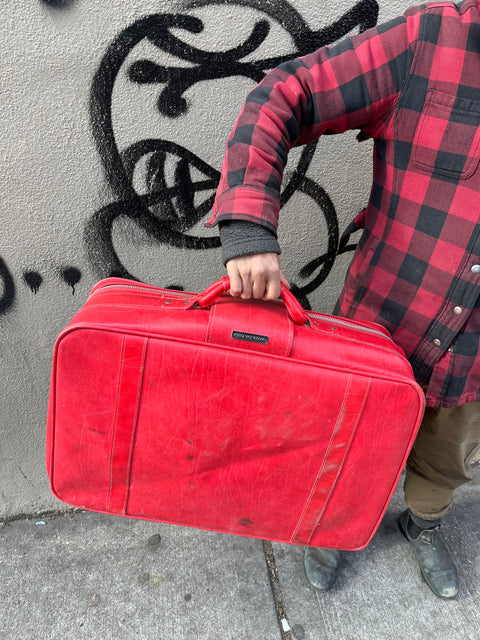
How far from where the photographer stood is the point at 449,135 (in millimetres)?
999

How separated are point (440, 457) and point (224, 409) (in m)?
0.81

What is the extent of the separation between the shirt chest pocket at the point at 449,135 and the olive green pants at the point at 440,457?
657 millimetres

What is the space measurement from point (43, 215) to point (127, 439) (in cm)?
78

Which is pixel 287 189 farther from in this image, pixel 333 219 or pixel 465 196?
pixel 465 196

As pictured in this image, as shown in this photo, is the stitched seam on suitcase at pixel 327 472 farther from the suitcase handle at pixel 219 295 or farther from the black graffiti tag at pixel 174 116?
the black graffiti tag at pixel 174 116

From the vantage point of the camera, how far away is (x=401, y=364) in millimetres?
1007

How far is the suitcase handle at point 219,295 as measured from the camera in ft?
3.15

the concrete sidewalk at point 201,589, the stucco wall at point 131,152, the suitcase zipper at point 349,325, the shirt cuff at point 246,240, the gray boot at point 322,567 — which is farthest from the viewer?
the gray boot at point 322,567

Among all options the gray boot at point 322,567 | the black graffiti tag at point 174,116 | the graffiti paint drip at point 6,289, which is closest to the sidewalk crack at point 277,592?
the gray boot at point 322,567

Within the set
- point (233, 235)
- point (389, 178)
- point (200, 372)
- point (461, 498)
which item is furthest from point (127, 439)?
point (461, 498)

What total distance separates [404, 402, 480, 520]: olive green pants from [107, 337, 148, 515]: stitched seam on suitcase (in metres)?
0.87

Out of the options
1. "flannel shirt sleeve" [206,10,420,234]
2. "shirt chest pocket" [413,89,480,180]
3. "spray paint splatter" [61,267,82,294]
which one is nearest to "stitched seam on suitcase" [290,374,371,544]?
"flannel shirt sleeve" [206,10,420,234]

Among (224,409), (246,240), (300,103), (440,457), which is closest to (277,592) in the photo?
(440,457)

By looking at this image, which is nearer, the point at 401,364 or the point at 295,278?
the point at 401,364
